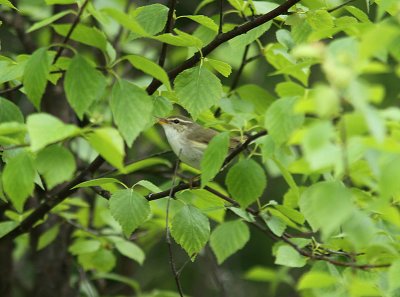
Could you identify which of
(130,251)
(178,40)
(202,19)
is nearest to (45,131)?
(178,40)

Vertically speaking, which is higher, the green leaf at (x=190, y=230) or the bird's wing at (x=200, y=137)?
the green leaf at (x=190, y=230)

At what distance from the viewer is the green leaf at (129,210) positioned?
2.65m

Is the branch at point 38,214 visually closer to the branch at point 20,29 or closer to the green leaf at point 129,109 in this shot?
the green leaf at point 129,109

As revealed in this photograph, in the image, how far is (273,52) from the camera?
3545mm

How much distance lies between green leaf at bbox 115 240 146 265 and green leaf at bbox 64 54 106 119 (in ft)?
6.63

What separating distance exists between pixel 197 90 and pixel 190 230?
50 centimetres

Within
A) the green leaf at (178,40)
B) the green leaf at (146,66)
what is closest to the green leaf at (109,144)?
the green leaf at (146,66)

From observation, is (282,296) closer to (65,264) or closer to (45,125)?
(65,264)

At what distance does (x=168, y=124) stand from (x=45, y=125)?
8.75 feet

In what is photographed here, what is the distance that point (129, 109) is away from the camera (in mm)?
2205

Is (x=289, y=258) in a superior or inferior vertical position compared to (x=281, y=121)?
inferior

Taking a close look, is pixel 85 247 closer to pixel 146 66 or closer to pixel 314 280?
pixel 146 66

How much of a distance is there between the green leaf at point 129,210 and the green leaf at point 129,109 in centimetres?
54

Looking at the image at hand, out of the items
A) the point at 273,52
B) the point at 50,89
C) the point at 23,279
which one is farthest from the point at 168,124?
the point at 23,279
